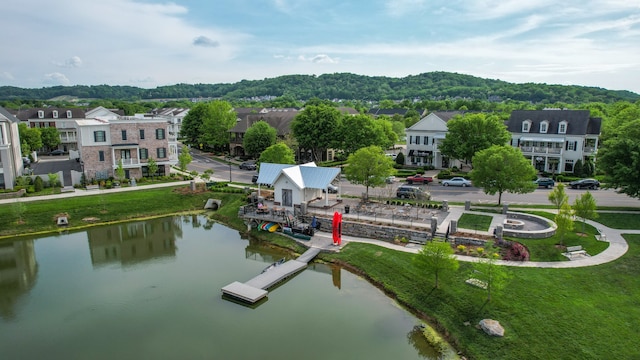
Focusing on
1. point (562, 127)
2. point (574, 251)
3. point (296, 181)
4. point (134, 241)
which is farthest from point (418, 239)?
point (562, 127)

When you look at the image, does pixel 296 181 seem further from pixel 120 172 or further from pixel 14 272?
pixel 120 172

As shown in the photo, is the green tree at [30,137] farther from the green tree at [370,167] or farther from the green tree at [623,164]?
the green tree at [623,164]

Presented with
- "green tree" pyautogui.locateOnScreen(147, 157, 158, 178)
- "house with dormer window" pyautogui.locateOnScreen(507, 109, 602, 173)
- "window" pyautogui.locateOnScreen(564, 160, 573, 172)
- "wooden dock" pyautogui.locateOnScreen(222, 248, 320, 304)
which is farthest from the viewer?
"window" pyautogui.locateOnScreen(564, 160, 573, 172)

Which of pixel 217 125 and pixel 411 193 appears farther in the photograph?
pixel 217 125

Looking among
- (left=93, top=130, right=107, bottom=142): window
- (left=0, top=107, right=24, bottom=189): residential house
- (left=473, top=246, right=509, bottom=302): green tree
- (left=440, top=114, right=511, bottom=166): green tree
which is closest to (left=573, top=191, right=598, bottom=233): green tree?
(left=473, top=246, right=509, bottom=302): green tree

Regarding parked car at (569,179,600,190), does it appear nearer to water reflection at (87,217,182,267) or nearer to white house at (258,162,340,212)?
white house at (258,162,340,212)
